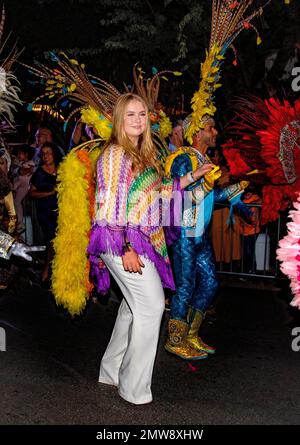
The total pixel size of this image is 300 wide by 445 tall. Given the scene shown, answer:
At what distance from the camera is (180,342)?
4.82m

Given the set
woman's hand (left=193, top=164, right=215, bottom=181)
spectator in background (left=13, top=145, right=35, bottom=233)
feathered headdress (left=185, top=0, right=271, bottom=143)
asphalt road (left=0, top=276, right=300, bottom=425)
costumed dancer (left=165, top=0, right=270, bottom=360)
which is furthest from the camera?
spectator in background (left=13, top=145, right=35, bottom=233)

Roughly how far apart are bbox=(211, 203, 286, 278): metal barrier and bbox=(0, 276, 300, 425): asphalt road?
4.19ft

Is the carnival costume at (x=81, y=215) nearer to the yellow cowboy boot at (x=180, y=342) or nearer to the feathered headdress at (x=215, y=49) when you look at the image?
the feathered headdress at (x=215, y=49)

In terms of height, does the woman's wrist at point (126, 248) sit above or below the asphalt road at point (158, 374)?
above

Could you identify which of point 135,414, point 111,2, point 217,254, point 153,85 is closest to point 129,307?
point 135,414

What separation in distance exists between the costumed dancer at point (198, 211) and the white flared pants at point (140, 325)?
0.84 metres

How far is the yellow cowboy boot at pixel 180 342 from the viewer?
15.7ft

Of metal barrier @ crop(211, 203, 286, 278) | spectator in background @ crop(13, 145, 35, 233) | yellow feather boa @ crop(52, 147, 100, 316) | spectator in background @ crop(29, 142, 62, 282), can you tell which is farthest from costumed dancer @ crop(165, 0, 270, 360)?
spectator in background @ crop(13, 145, 35, 233)

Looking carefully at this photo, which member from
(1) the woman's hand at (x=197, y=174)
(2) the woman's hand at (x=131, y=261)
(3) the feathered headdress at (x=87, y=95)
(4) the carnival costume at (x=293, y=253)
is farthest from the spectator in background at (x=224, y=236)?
(4) the carnival costume at (x=293, y=253)

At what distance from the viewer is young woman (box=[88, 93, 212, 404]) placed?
3705mm

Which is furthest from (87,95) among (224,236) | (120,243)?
(224,236)

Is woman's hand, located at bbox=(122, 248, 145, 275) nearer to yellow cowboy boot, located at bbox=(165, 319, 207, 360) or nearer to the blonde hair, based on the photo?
the blonde hair

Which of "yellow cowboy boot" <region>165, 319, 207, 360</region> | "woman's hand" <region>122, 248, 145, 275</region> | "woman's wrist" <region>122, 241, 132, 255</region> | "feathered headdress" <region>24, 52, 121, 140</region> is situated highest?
"feathered headdress" <region>24, 52, 121, 140</region>
